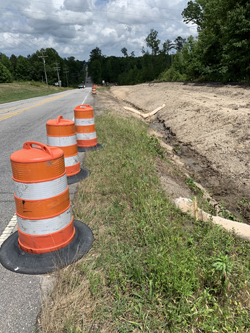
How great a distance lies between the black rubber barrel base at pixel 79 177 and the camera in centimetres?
502

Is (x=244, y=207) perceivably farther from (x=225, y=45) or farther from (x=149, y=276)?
(x=225, y=45)

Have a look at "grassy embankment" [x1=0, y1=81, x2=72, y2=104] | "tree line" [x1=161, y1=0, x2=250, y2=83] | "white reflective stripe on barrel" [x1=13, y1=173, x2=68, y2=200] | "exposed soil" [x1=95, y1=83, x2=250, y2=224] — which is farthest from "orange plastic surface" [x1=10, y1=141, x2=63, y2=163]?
"grassy embankment" [x1=0, y1=81, x2=72, y2=104]

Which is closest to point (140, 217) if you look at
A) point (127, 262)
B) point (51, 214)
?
point (127, 262)

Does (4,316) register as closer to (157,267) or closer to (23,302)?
(23,302)

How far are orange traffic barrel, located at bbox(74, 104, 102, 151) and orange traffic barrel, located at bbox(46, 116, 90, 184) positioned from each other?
1.70m

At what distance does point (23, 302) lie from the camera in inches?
93.0

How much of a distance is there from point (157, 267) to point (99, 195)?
2.04 m

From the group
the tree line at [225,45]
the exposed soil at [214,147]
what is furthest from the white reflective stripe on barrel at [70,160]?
the tree line at [225,45]

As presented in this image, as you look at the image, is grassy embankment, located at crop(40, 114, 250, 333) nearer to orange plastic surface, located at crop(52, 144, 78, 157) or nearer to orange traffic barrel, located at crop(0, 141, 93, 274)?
orange traffic barrel, located at crop(0, 141, 93, 274)

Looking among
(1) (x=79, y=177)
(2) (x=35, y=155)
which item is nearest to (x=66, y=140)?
(1) (x=79, y=177)

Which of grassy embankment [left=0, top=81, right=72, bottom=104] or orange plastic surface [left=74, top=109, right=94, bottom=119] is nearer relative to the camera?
orange plastic surface [left=74, top=109, right=94, bottom=119]

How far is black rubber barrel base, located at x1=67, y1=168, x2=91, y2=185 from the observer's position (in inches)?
198

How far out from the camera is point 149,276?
2.58m

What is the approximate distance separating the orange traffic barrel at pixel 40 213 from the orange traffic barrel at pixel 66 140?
6.32ft
